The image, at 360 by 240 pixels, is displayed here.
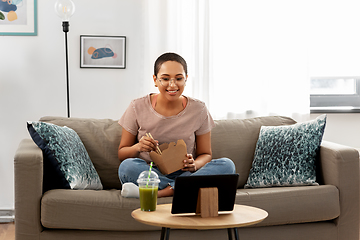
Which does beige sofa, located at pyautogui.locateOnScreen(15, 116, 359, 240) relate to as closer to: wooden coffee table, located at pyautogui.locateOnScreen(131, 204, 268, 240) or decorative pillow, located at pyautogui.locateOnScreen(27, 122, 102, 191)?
decorative pillow, located at pyautogui.locateOnScreen(27, 122, 102, 191)

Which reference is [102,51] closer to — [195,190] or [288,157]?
[288,157]

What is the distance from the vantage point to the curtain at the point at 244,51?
2990 millimetres

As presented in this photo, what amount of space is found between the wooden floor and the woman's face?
1.39 m

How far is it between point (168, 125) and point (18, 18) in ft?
5.24

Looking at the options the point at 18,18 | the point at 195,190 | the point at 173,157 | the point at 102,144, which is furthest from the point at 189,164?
the point at 18,18

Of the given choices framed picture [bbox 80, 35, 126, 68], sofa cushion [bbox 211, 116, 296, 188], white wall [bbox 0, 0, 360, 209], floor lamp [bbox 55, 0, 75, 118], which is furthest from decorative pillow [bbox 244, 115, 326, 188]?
floor lamp [bbox 55, 0, 75, 118]

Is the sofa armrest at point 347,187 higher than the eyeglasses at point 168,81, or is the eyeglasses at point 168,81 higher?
the eyeglasses at point 168,81

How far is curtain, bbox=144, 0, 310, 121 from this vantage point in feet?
9.81

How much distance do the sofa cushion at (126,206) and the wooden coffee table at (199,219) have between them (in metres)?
0.45

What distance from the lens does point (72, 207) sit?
1.82m

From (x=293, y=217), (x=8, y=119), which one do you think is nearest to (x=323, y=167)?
(x=293, y=217)

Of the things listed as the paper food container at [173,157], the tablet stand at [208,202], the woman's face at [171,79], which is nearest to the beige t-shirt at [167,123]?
the woman's face at [171,79]

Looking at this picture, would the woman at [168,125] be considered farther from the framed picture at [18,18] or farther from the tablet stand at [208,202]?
the framed picture at [18,18]

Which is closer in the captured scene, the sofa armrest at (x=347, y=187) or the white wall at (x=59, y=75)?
the sofa armrest at (x=347, y=187)
